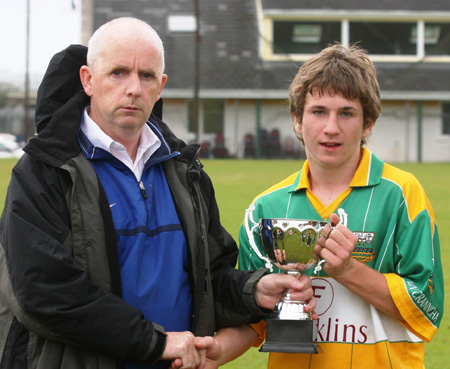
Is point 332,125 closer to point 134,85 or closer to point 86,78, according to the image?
point 134,85

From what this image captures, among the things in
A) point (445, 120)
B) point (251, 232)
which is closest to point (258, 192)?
point (251, 232)

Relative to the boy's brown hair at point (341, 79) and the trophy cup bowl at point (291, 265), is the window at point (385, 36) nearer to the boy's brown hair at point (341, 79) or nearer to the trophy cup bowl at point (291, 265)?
the boy's brown hair at point (341, 79)

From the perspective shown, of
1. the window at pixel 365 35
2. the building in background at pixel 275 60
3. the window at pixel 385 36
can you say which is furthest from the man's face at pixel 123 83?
the window at pixel 385 36

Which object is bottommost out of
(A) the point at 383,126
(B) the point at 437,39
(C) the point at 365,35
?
(A) the point at 383,126

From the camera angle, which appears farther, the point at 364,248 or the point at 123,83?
the point at 364,248

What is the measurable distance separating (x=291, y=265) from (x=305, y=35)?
29.4 meters

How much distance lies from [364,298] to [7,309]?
1.25m

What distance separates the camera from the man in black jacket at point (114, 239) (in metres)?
2.37

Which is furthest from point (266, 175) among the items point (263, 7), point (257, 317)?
point (257, 317)

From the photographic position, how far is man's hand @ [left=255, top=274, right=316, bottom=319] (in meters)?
2.70

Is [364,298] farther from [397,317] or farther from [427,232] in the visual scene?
[427,232]

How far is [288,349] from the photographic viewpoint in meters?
2.64

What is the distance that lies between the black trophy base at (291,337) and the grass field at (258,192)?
260 centimetres

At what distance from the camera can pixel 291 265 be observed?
9.01ft
